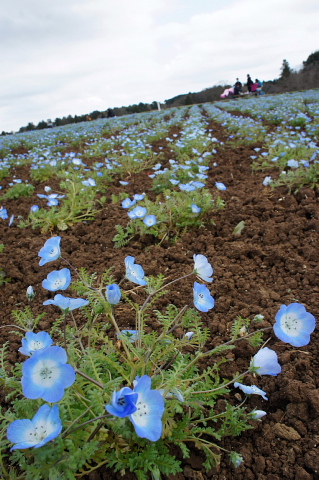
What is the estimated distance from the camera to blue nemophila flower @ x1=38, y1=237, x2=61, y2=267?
1.31 m

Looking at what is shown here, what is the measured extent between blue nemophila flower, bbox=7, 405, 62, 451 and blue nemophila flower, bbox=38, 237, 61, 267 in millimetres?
591

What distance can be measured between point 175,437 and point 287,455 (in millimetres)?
400

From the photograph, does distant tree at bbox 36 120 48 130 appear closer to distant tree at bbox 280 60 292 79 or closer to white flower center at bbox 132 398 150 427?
distant tree at bbox 280 60 292 79

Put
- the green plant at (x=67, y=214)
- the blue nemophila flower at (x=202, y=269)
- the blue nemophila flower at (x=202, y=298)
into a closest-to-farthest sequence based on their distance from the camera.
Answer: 1. the blue nemophila flower at (x=202, y=298)
2. the blue nemophila flower at (x=202, y=269)
3. the green plant at (x=67, y=214)

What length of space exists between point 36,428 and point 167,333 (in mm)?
577

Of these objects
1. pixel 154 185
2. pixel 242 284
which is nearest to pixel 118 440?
pixel 242 284

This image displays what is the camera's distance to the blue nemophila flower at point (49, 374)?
2.59 feet

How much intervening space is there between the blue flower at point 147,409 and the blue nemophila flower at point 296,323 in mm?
427

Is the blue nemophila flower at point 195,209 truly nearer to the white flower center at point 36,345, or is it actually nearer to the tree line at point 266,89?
the white flower center at point 36,345

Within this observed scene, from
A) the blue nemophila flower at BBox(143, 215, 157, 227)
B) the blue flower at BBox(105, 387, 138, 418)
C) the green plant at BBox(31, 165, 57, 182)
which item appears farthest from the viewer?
the green plant at BBox(31, 165, 57, 182)

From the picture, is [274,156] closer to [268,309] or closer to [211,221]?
[211,221]

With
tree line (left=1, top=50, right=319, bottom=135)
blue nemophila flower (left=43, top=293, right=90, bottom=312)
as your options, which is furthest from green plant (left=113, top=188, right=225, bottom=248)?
tree line (left=1, top=50, right=319, bottom=135)

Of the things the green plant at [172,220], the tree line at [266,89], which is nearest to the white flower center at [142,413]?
the green plant at [172,220]

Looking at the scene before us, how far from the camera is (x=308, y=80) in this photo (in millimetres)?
28719
